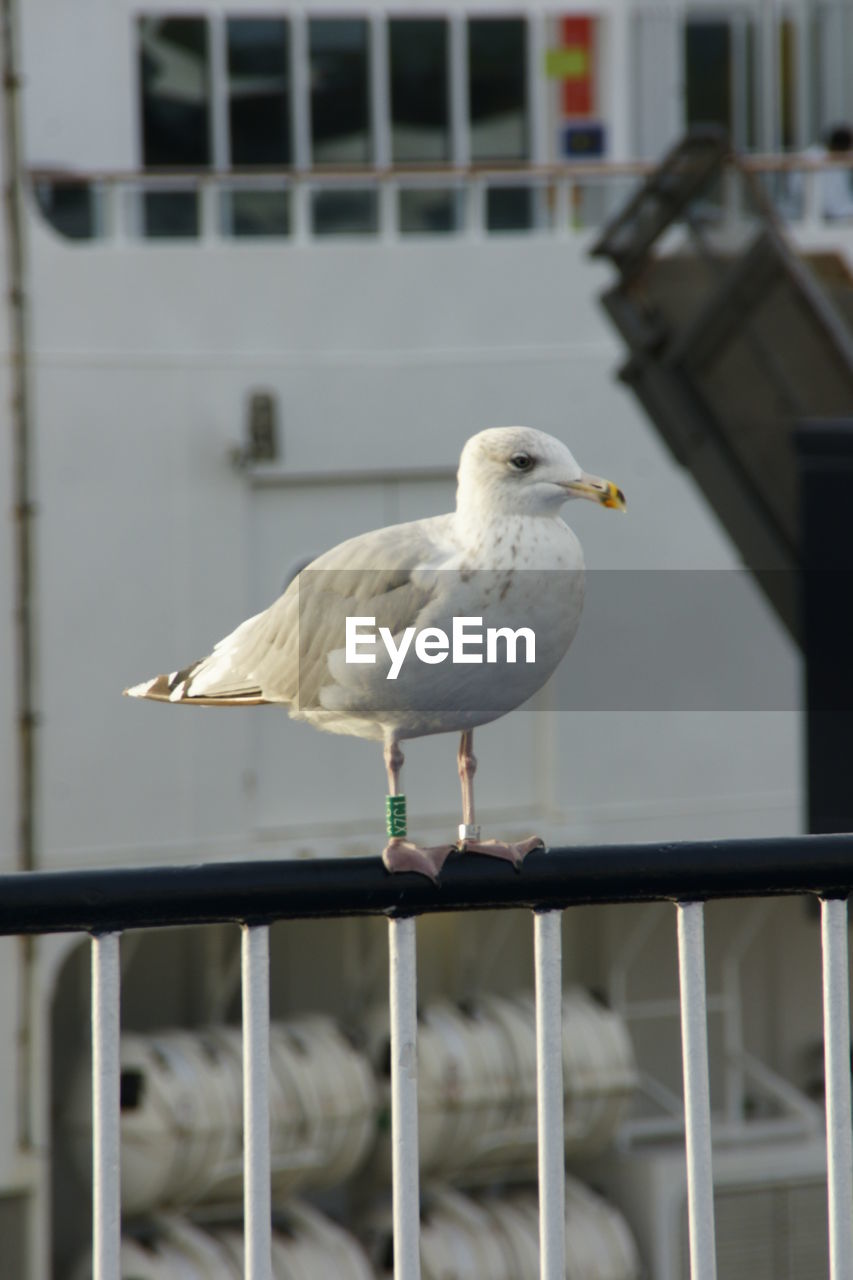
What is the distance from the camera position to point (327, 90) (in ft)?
36.6

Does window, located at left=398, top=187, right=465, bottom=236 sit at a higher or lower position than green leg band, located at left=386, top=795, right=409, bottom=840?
Answer: higher

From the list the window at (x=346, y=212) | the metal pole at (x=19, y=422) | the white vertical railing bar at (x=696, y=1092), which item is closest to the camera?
the white vertical railing bar at (x=696, y=1092)

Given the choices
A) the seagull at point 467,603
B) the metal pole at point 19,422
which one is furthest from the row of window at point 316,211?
the seagull at point 467,603

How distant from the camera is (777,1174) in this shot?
452 inches

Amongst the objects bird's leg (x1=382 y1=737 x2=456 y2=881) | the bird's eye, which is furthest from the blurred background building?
bird's leg (x1=382 y1=737 x2=456 y2=881)

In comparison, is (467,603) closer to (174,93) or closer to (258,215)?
(258,215)

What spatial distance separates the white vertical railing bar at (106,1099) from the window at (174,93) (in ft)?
32.1

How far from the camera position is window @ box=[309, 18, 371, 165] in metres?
11.1

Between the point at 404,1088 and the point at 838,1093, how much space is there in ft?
1.44

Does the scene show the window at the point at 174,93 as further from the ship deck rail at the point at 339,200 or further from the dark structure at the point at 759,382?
the dark structure at the point at 759,382

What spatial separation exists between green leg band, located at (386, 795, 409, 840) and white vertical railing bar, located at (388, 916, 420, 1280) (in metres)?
0.11

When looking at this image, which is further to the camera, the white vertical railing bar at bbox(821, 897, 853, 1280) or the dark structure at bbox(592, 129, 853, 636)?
the dark structure at bbox(592, 129, 853, 636)

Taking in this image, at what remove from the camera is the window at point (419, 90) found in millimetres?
11203

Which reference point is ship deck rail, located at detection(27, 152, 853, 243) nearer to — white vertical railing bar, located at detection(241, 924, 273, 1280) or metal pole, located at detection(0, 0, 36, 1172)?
metal pole, located at detection(0, 0, 36, 1172)
